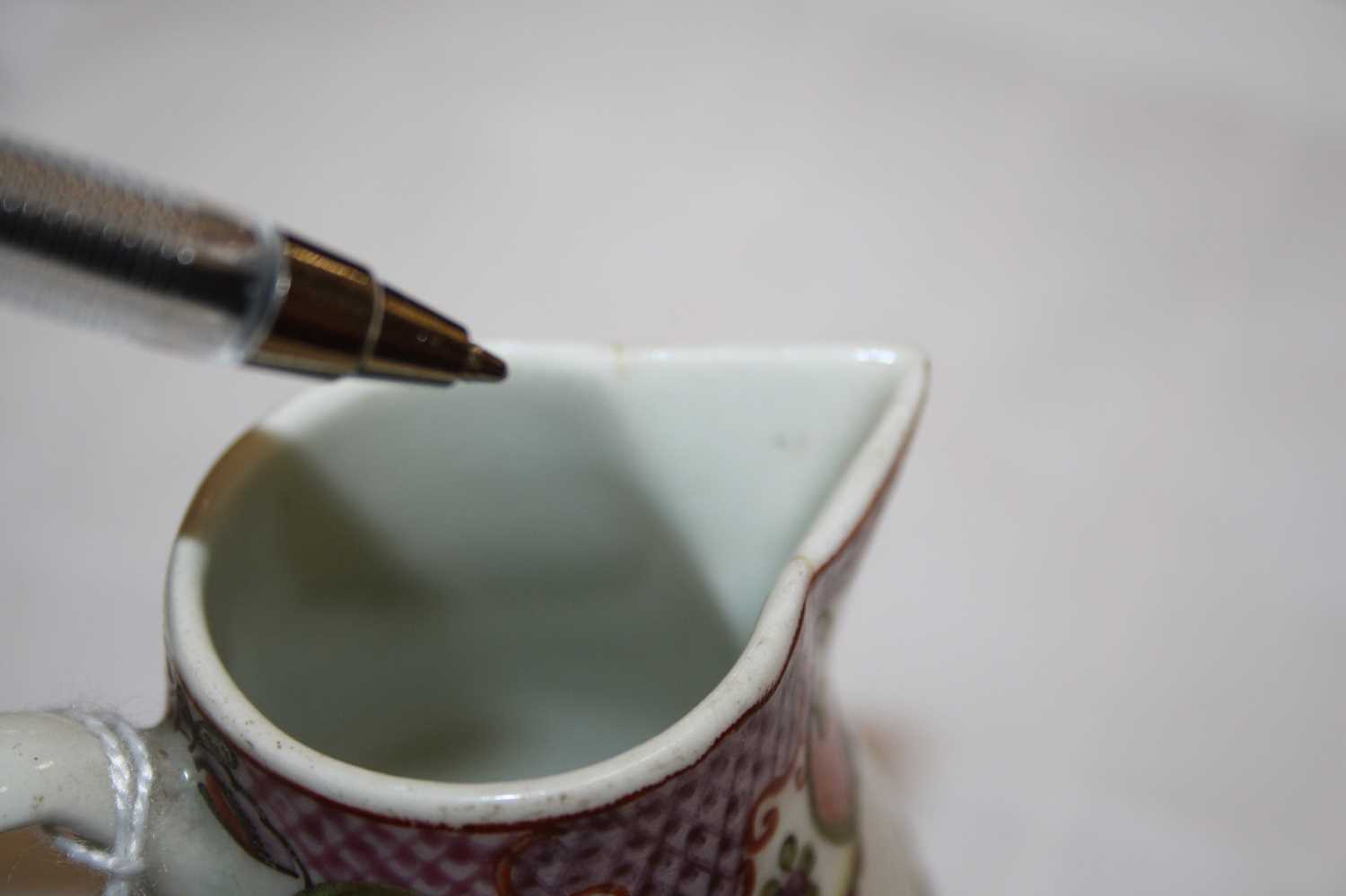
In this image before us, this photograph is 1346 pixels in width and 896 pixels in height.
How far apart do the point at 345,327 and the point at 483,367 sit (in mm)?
37

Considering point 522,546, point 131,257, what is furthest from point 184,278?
point 522,546

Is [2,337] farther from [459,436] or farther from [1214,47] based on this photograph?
[1214,47]

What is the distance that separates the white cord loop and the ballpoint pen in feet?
0.22

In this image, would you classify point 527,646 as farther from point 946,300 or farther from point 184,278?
point 946,300

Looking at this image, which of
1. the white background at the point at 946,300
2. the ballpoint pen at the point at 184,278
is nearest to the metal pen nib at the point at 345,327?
the ballpoint pen at the point at 184,278

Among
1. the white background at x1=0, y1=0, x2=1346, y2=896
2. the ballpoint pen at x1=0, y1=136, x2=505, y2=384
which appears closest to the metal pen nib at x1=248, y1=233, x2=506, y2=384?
the ballpoint pen at x1=0, y1=136, x2=505, y2=384

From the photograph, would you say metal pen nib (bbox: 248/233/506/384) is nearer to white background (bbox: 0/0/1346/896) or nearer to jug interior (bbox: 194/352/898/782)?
jug interior (bbox: 194/352/898/782)

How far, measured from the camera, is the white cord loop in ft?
0.71

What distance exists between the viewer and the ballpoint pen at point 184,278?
193 mm

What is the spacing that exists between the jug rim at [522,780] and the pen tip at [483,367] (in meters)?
0.04

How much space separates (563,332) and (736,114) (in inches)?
8.3

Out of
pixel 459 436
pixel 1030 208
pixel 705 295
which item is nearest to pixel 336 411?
pixel 459 436

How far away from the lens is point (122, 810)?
216 mm

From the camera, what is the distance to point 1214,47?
29.3 inches
